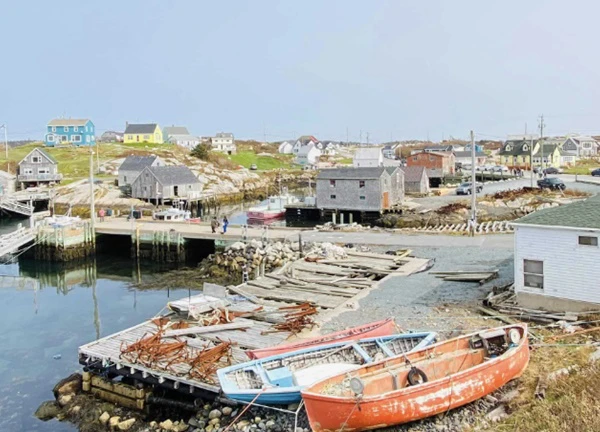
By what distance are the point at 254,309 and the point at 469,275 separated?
9.51 meters

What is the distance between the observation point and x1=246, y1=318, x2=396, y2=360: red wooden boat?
656 inches

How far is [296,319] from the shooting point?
794 inches

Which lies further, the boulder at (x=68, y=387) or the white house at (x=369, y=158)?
the white house at (x=369, y=158)

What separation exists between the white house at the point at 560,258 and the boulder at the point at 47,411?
15.1 m

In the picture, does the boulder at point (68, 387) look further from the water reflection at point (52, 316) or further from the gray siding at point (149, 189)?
the gray siding at point (149, 189)

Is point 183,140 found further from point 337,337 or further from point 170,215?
point 337,337

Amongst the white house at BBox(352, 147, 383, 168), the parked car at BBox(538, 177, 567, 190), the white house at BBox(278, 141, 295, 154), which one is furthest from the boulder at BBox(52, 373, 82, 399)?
the white house at BBox(278, 141, 295, 154)

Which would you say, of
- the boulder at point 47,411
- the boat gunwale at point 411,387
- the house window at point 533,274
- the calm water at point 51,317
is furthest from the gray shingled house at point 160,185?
the boat gunwale at point 411,387

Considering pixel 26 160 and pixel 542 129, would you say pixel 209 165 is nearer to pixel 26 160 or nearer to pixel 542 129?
pixel 26 160

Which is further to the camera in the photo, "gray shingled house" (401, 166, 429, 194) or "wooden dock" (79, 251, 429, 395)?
"gray shingled house" (401, 166, 429, 194)

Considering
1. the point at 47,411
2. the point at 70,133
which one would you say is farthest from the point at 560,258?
the point at 70,133

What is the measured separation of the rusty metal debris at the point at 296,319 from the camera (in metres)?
19.7

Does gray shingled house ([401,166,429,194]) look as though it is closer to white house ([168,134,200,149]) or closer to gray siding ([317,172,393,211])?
gray siding ([317,172,393,211])

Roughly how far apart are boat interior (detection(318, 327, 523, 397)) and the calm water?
28.0 ft
